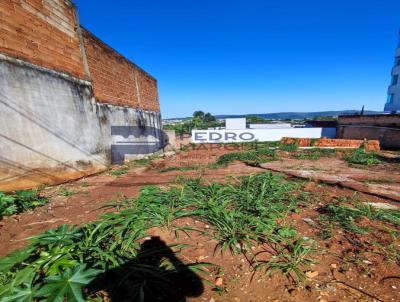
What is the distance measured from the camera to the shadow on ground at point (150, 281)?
1912 mm

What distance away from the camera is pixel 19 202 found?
3.89m

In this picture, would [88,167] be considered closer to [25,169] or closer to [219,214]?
[25,169]

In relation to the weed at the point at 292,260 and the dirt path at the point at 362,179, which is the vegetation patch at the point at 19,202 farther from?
the dirt path at the point at 362,179

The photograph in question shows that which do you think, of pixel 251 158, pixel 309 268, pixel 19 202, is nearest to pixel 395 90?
pixel 251 158

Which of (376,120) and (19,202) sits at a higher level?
(376,120)

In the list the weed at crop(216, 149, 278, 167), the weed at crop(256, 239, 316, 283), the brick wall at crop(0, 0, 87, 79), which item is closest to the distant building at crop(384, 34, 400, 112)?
the weed at crop(216, 149, 278, 167)

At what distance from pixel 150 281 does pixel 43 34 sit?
642 centimetres

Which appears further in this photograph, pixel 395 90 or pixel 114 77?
pixel 395 90

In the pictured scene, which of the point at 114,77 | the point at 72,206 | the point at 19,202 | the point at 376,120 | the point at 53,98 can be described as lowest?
the point at 72,206

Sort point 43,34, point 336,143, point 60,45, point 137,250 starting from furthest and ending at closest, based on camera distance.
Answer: point 336,143
point 60,45
point 43,34
point 137,250

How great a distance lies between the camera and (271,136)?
21.0m

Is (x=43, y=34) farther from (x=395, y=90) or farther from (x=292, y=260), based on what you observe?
(x=395, y=90)

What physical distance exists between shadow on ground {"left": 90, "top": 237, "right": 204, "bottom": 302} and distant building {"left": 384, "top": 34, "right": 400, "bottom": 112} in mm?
30589

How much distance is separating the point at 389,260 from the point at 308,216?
118 cm
